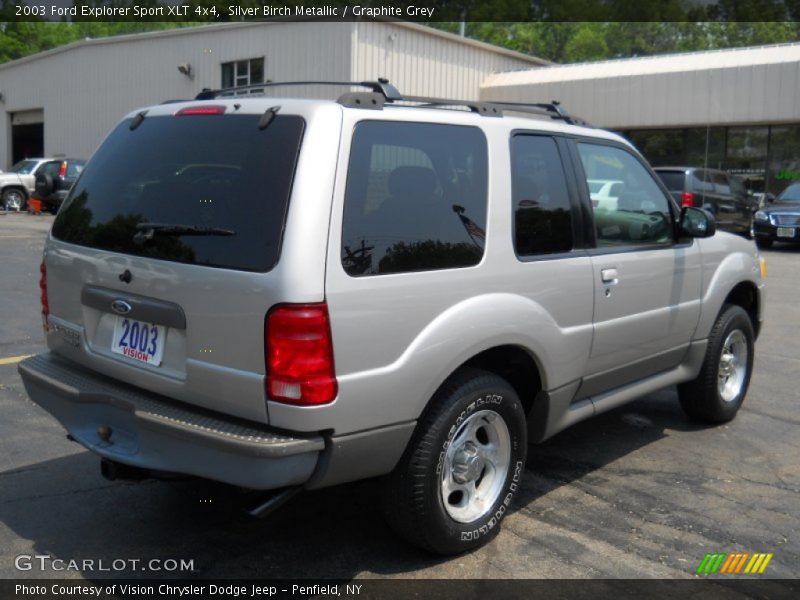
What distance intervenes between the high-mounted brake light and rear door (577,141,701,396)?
1.92 metres

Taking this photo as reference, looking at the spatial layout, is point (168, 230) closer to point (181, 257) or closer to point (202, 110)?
point (181, 257)

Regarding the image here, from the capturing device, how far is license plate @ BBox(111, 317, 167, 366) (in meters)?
3.49

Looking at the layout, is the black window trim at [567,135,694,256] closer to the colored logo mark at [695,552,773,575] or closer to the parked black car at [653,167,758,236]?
the colored logo mark at [695,552,773,575]

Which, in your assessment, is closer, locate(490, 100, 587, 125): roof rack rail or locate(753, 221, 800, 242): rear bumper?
locate(490, 100, 587, 125): roof rack rail

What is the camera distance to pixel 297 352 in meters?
3.11

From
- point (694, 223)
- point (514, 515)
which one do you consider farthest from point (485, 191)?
point (694, 223)

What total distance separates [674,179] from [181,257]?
14.7 meters

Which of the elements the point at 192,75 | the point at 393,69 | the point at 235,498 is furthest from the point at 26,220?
the point at 235,498

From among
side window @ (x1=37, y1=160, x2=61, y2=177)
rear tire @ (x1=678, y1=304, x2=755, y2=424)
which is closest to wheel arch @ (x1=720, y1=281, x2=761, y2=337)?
rear tire @ (x1=678, y1=304, x2=755, y2=424)

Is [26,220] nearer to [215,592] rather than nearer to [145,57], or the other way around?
[145,57]

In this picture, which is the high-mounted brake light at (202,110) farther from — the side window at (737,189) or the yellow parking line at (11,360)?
the side window at (737,189)

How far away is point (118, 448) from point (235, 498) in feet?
3.14

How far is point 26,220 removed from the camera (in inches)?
916

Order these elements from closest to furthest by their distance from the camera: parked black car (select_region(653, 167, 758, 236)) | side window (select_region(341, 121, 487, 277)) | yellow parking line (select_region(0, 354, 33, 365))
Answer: side window (select_region(341, 121, 487, 277))
yellow parking line (select_region(0, 354, 33, 365))
parked black car (select_region(653, 167, 758, 236))
